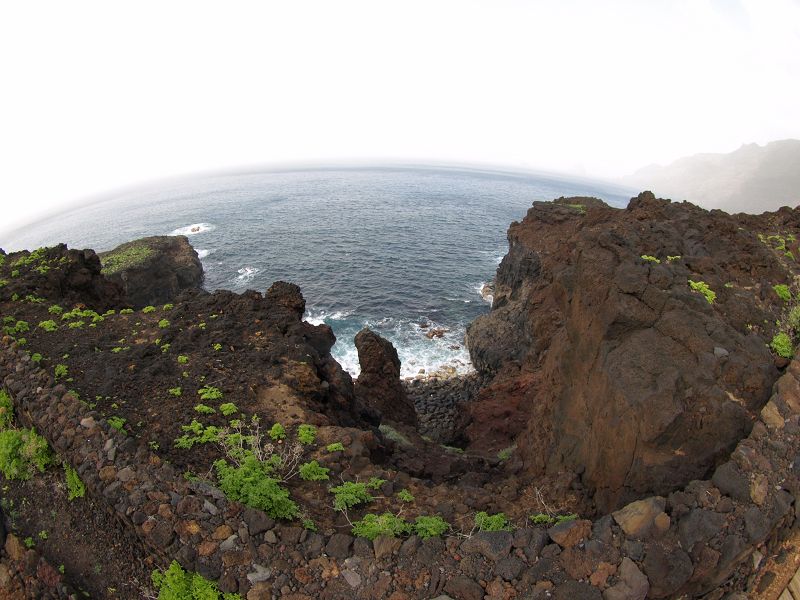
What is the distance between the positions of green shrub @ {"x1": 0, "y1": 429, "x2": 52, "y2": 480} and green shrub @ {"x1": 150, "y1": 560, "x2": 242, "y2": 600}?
22.4 ft

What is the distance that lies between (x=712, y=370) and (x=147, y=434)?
1647 cm

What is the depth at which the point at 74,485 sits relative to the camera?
12156 mm

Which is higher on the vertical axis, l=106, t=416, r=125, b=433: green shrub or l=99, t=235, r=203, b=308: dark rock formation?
l=106, t=416, r=125, b=433: green shrub

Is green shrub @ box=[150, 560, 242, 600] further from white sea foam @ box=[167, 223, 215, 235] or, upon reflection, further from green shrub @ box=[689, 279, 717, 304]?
white sea foam @ box=[167, 223, 215, 235]

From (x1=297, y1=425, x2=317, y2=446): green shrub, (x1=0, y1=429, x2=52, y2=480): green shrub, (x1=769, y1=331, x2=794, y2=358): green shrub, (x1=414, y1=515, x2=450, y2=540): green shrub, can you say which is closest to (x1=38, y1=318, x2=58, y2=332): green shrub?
(x1=0, y1=429, x2=52, y2=480): green shrub

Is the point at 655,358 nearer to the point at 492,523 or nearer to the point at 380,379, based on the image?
the point at 492,523

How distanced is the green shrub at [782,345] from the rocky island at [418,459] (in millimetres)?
78

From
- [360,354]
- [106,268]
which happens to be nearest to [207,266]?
[106,268]

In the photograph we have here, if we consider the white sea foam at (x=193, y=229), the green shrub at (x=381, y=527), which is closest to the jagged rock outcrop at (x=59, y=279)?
the green shrub at (x=381, y=527)

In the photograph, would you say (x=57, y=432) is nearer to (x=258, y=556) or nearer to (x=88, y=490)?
(x=88, y=490)

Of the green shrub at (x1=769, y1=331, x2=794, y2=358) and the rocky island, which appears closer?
the rocky island

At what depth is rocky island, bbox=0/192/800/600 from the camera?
8391 mm

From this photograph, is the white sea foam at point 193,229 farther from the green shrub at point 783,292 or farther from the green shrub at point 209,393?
the green shrub at point 783,292

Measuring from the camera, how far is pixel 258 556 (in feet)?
29.4
